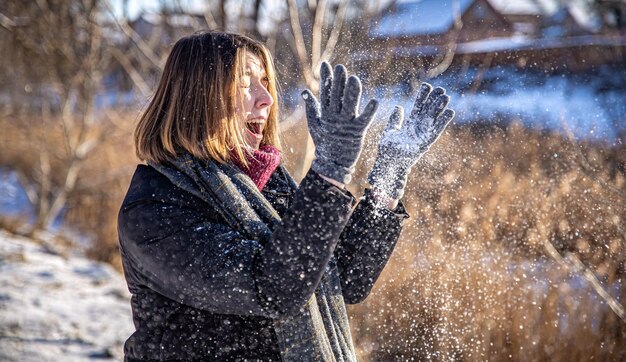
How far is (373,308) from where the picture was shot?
Result: 3475 mm

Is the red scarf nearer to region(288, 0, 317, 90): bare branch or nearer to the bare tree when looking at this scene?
region(288, 0, 317, 90): bare branch

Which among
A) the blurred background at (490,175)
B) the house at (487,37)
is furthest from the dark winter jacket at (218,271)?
the house at (487,37)

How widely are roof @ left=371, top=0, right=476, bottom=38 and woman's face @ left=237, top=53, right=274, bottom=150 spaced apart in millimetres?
1555

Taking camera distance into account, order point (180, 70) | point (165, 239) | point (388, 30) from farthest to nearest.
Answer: point (388, 30) < point (180, 70) < point (165, 239)

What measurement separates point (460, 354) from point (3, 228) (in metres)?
5.95

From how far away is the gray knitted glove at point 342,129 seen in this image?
1310 mm

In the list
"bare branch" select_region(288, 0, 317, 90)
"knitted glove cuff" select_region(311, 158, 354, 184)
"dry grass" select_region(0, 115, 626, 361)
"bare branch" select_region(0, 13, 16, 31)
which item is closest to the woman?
"knitted glove cuff" select_region(311, 158, 354, 184)

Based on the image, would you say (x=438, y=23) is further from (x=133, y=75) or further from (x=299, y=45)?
(x=133, y=75)

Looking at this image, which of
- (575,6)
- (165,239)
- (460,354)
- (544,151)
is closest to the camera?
(165,239)

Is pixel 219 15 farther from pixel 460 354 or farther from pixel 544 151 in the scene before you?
pixel 460 354

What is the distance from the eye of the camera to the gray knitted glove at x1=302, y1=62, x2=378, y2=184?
4.30 feet

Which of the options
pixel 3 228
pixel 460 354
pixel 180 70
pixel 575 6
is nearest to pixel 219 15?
pixel 575 6

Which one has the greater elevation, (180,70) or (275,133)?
(180,70)

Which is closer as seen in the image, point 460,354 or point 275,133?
point 275,133
